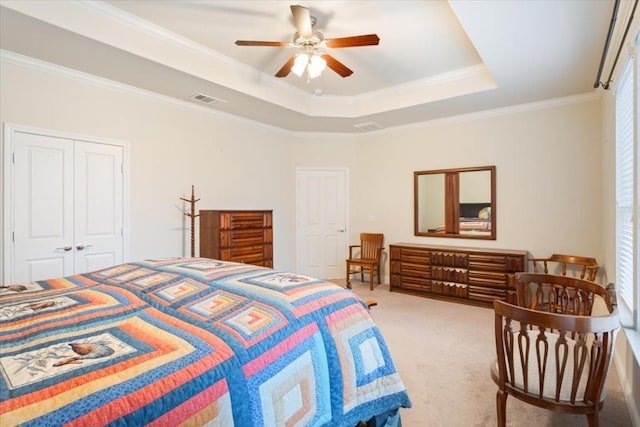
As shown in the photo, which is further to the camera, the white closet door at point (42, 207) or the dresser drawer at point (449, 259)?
the dresser drawer at point (449, 259)

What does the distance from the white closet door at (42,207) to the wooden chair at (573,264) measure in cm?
529

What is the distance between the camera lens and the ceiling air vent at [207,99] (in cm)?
413

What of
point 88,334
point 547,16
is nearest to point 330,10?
point 547,16

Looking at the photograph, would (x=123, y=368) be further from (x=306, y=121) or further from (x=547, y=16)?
(x=306, y=121)

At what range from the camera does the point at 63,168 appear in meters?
3.36

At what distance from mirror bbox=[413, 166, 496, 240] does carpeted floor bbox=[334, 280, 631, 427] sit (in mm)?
1188

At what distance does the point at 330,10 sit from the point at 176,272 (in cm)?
251

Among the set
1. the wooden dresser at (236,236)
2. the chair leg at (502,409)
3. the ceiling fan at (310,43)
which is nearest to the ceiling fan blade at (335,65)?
the ceiling fan at (310,43)

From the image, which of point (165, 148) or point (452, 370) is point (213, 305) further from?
point (165, 148)

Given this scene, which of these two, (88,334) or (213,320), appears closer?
(88,334)

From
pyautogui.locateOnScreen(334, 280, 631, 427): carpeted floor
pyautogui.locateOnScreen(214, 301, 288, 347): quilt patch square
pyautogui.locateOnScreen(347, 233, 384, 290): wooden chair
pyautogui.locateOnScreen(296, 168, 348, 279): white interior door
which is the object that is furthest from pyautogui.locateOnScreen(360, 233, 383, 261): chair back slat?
pyautogui.locateOnScreen(214, 301, 288, 347): quilt patch square

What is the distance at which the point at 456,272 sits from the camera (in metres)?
4.60

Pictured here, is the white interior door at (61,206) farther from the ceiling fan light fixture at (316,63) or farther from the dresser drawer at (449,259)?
the dresser drawer at (449,259)

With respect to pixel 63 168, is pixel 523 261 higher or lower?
lower
